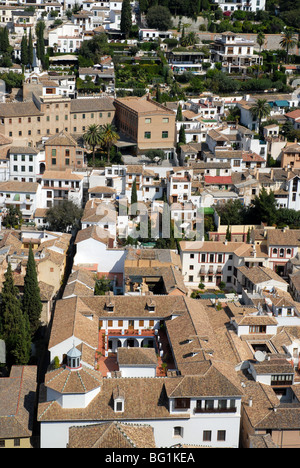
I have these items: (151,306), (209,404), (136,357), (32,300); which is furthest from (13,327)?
(209,404)

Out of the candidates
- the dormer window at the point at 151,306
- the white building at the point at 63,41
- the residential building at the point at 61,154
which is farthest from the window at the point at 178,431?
the white building at the point at 63,41

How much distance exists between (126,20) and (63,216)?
40582mm

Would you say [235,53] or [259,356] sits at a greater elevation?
[235,53]

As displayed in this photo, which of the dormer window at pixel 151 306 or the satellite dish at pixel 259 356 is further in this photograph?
the dormer window at pixel 151 306

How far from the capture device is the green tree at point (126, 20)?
82188 mm

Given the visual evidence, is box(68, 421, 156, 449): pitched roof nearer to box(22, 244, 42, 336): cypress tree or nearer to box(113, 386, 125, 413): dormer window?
box(113, 386, 125, 413): dormer window

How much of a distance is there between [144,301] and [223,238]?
41.0 ft

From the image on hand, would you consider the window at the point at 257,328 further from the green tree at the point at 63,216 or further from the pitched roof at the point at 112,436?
the green tree at the point at 63,216

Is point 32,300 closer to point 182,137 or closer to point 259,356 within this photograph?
point 259,356

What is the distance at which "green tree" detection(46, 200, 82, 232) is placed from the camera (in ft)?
161

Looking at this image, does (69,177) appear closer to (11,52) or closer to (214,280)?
(214,280)

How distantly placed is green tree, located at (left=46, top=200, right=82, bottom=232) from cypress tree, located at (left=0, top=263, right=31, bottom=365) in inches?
502

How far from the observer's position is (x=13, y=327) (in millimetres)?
34500

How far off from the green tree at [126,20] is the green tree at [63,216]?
3900 centimetres
